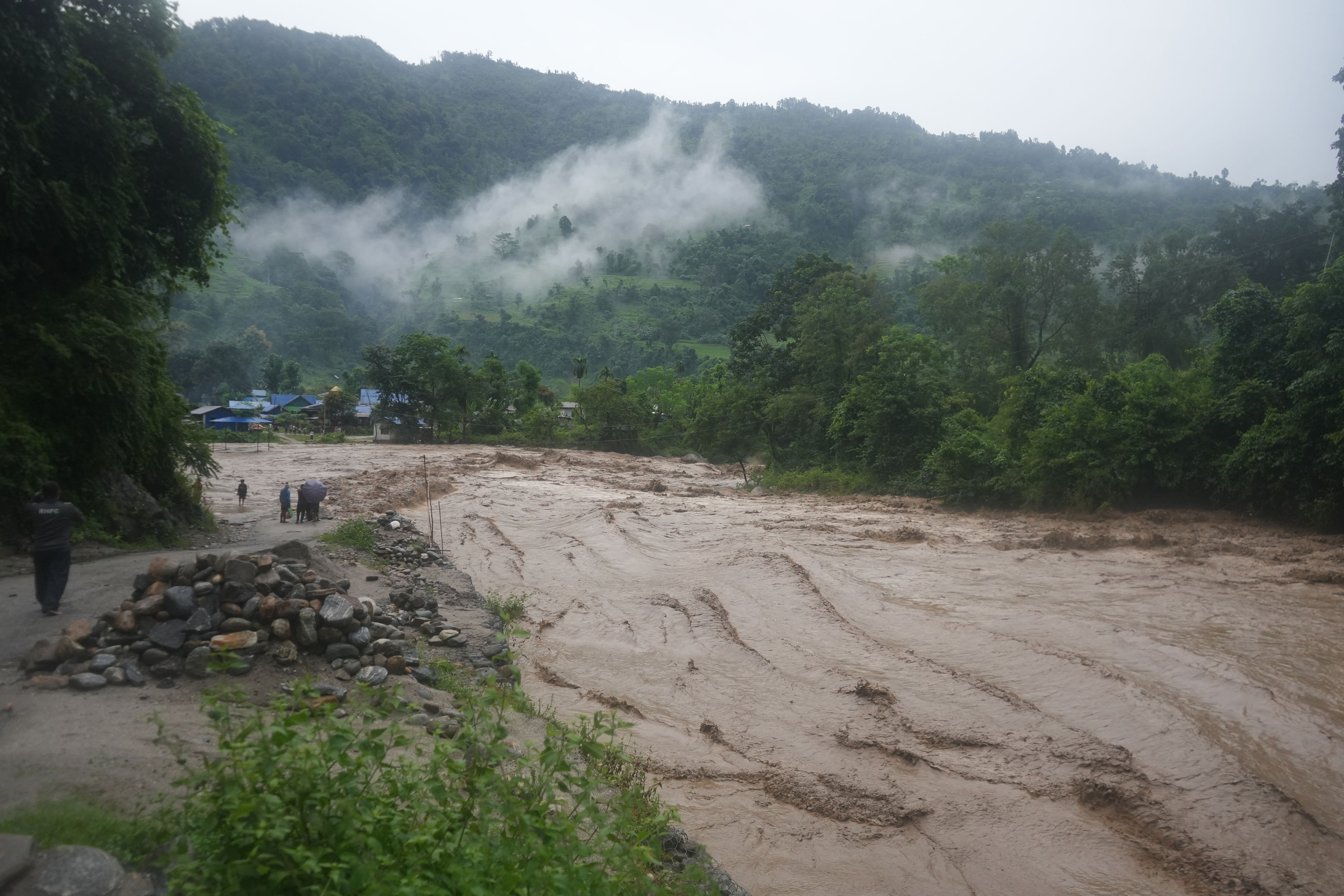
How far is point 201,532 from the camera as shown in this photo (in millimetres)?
14688


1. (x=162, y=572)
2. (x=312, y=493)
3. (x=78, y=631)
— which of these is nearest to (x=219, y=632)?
(x=162, y=572)

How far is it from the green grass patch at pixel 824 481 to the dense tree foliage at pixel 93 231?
21.4m

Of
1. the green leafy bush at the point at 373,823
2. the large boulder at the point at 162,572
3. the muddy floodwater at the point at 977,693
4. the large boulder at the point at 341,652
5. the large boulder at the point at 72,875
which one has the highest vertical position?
the green leafy bush at the point at 373,823

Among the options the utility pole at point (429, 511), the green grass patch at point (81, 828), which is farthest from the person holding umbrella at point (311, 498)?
the green grass patch at point (81, 828)

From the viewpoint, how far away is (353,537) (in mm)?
15125

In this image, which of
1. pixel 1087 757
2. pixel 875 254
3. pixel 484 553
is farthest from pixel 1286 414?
pixel 875 254

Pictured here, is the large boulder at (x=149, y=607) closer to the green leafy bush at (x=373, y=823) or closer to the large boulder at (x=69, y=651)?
the large boulder at (x=69, y=651)

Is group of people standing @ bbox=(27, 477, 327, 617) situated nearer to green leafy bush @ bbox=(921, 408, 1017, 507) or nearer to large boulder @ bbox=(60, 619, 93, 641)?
large boulder @ bbox=(60, 619, 93, 641)

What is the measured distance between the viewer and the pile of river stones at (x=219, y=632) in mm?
6660

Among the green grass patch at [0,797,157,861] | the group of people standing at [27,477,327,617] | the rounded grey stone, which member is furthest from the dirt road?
the group of people standing at [27,477,327,617]

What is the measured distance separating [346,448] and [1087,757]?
51.6m

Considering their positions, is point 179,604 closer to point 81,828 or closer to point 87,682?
point 87,682

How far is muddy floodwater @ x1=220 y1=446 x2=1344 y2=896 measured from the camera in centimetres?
620

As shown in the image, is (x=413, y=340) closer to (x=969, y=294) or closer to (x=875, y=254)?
(x=969, y=294)
